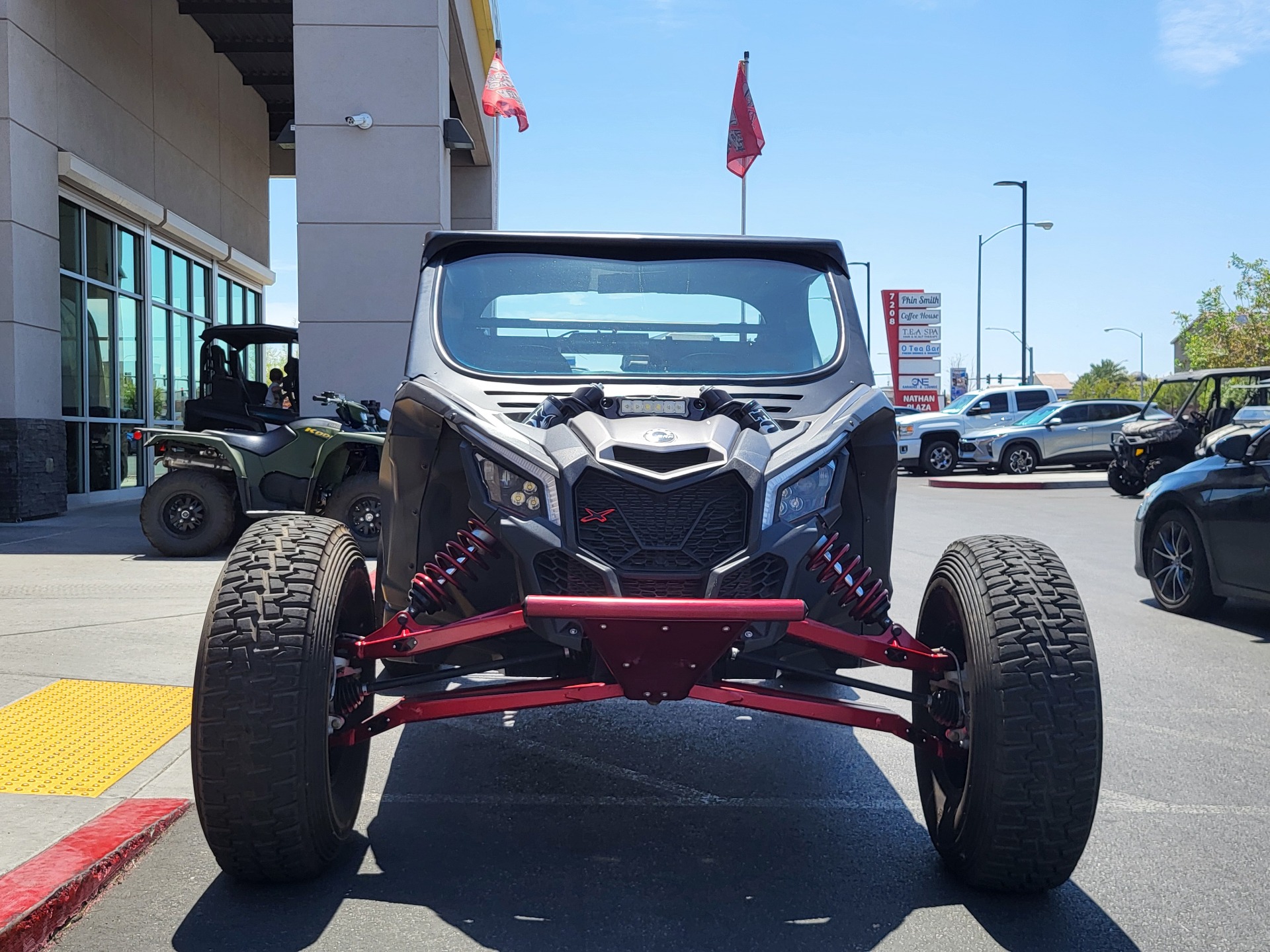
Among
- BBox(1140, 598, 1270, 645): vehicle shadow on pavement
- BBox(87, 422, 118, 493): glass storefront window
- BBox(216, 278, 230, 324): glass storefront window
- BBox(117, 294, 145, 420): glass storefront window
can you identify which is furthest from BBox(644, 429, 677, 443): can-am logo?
BBox(216, 278, 230, 324): glass storefront window

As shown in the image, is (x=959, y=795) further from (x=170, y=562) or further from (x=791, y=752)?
(x=170, y=562)

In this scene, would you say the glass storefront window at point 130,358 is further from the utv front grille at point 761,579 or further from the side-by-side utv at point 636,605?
the utv front grille at point 761,579

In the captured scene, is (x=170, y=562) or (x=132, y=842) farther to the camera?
(x=170, y=562)

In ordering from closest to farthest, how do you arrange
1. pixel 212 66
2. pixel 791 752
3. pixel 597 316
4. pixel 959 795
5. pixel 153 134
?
1. pixel 959 795
2. pixel 597 316
3. pixel 791 752
4. pixel 153 134
5. pixel 212 66

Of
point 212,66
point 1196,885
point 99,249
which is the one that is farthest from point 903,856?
point 212,66

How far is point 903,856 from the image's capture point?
3.84m

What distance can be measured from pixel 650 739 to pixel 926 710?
67.1 inches

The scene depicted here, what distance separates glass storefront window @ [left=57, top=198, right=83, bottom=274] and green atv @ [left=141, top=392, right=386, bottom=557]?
6645 mm

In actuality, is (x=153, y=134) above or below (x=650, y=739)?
above

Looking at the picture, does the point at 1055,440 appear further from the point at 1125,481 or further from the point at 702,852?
the point at 702,852

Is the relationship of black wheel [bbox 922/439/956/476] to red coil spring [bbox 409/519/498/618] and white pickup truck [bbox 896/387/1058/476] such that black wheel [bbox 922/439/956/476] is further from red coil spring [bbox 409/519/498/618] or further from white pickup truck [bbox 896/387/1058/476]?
red coil spring [bbox 409/519/498/618]

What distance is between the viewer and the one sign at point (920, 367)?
37.0m

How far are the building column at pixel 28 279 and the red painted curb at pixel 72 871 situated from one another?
1183 cm

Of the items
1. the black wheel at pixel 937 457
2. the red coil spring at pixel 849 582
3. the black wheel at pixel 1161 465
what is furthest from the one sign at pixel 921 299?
the red coil spring at pixel 849 582
